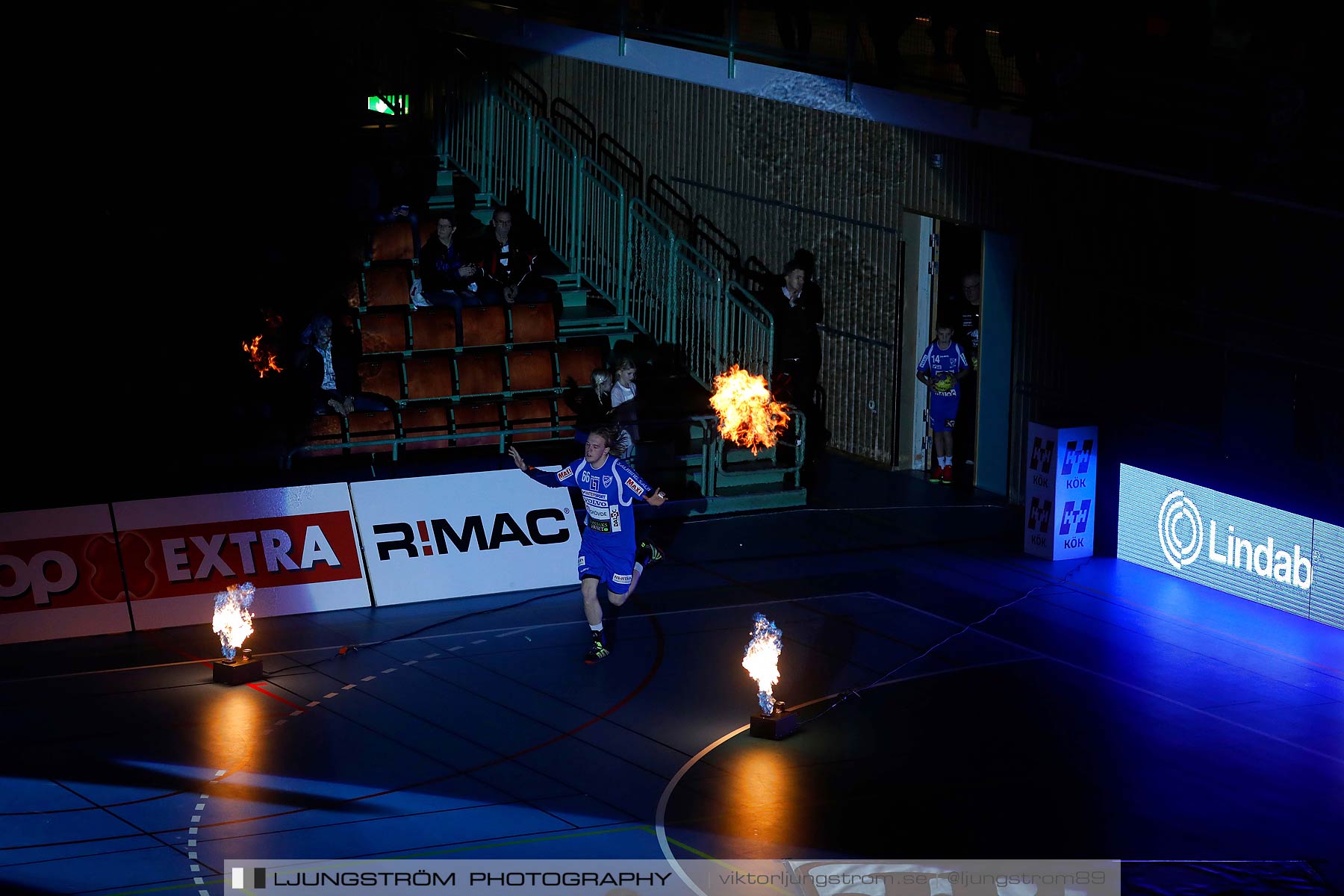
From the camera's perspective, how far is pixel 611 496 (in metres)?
14.8

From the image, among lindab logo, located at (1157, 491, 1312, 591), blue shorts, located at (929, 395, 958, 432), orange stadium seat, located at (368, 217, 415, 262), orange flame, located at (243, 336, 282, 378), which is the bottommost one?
lindab logo, located at (1157, 491, 1312, 591)

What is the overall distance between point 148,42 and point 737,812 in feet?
53.4

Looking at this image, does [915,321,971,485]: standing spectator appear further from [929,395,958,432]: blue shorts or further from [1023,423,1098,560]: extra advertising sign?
[1023,423,1098,560]: extra advertising sign

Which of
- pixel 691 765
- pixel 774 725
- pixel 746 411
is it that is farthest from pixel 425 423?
pixel 691 765

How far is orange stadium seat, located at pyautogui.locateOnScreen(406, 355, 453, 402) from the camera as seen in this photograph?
20.6 metres

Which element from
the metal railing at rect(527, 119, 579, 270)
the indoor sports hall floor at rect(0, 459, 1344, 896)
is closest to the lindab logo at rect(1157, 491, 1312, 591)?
the indoor sports hall floor at rect(0, 459, 1344, 896)

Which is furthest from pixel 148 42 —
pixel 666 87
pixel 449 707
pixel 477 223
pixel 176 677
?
pixel 449 707

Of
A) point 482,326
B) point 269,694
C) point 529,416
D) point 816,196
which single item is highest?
point 816,196

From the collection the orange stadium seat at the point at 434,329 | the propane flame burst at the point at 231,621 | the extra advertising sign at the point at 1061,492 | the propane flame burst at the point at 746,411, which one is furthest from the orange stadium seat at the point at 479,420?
the extra advertising sign at the point at 1061,492

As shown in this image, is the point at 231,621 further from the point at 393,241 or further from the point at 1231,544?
the point at 1231,544

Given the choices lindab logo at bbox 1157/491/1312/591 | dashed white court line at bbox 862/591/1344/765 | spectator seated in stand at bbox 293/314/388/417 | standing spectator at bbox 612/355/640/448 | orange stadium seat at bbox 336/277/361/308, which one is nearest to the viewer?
dashed white court line at bbox 862/591/1344/765

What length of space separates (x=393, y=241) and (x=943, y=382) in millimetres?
7695

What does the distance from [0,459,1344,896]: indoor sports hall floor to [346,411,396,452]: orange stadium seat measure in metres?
3.58

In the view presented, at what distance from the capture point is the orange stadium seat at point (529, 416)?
2006 centimetres
